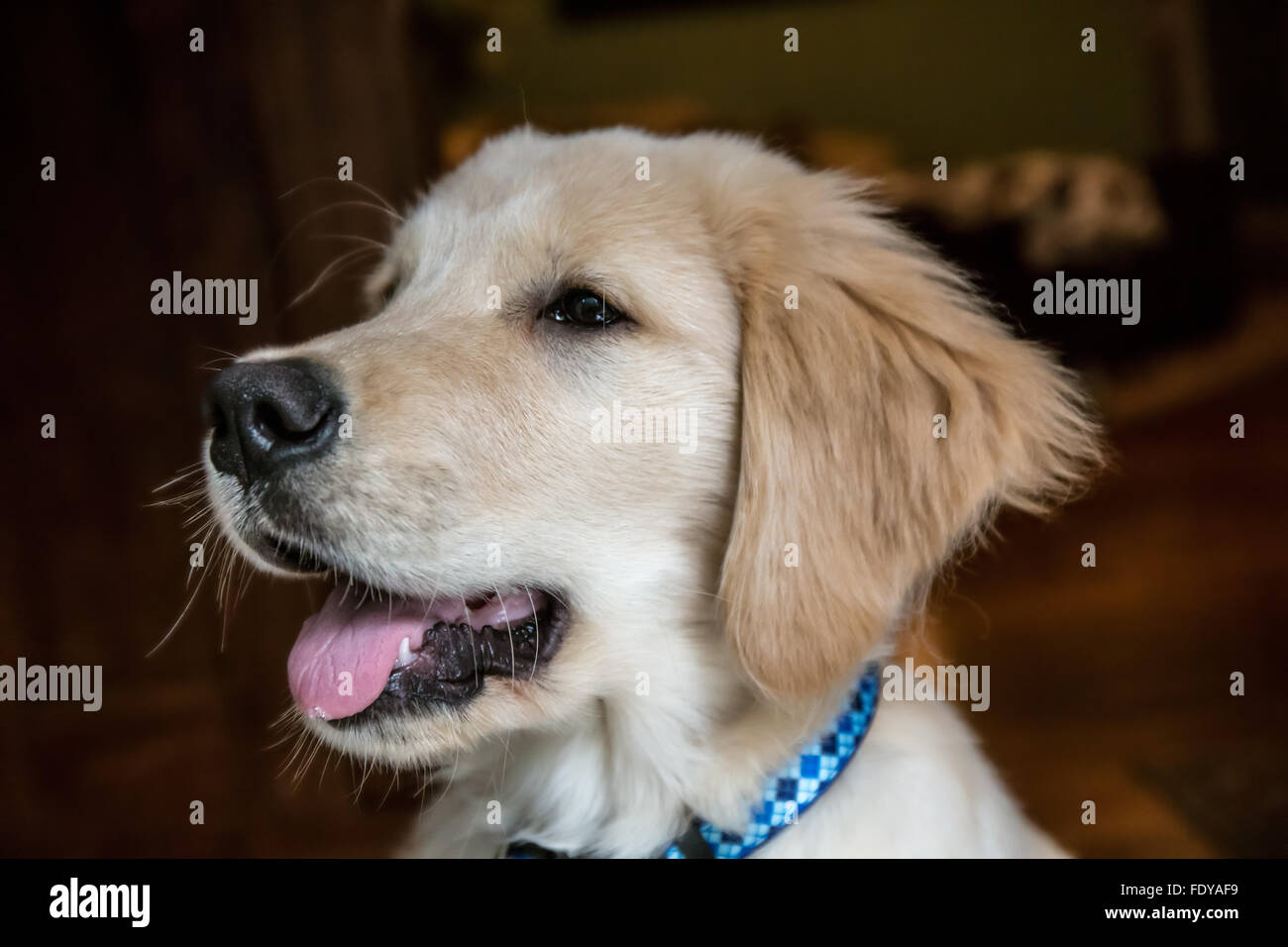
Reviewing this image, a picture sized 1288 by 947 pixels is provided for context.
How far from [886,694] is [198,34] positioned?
2247 mm

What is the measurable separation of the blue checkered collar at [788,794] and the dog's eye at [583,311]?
656mm

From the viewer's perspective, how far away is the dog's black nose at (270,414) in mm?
1515

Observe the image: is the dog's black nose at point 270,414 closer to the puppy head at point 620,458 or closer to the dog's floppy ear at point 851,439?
the puppy head at point 620,458

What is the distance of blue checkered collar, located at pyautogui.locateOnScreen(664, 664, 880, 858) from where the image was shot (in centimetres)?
172

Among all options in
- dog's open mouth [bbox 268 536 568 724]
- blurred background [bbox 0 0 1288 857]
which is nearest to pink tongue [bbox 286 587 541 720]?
dog's open mouth [bbox 268 536 568 724]

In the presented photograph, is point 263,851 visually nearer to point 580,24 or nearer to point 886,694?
point 886,694

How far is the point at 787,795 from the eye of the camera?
1.72 meters

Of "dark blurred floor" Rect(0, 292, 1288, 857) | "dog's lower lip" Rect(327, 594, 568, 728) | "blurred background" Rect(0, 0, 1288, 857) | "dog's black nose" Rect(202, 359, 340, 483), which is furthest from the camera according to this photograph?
"dark blurred floor" Rect(0, 292, 1288, 857)

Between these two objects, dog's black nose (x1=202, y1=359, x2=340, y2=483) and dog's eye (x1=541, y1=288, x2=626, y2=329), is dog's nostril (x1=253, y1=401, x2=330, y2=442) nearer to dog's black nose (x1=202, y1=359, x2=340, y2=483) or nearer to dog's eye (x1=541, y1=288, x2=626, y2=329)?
dog's black nose (x1=202, y1=359, x2=340, y2=483)

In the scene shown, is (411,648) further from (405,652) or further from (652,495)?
(652,495)

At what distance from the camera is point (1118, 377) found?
6.46 m

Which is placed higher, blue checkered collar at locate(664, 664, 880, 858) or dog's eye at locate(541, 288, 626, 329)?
dog's eye at locate(541, 288, 626, 329)

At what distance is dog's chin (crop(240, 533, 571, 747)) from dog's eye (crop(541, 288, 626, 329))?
390 millimetres
